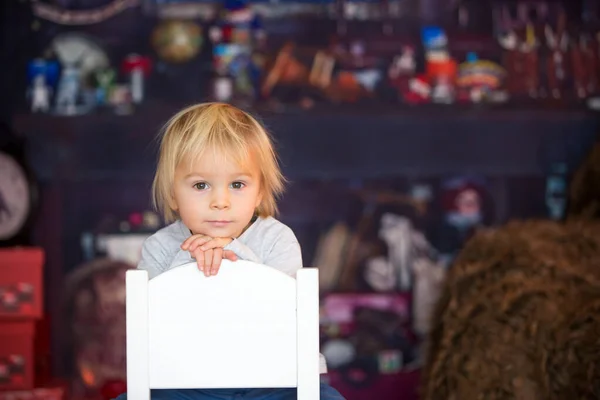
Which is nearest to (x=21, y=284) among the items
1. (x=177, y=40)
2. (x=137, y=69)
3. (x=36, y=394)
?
(x=36, y=394)

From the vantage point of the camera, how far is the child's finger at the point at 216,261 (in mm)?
1670

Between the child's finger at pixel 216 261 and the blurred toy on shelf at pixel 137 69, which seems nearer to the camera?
the child's finger at pixel 216 261

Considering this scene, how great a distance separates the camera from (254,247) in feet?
6.42

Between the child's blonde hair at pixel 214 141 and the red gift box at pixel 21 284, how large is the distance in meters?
1.72

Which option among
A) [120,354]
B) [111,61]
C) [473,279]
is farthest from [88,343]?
[473,279]

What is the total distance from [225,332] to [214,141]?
0.38m

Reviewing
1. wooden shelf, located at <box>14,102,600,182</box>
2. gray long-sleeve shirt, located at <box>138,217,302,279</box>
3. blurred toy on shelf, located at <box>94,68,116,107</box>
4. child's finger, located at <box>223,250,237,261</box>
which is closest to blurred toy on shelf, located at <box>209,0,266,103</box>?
wooden shelf, located at <box>14,102,600,182</box>

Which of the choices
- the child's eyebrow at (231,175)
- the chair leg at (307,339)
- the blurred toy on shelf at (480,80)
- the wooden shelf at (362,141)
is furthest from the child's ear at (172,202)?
the blurred toy on shelf at (480,80)

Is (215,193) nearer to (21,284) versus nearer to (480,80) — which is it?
(21,284)

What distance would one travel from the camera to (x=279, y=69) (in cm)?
394

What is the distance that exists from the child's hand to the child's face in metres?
0.04

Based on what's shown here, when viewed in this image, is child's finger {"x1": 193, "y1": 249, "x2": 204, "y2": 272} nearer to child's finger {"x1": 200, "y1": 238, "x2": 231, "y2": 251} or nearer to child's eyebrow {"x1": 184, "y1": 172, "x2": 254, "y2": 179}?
child's finger {"x1": 200, "y1": 238, "x2": 231, "y2": 251}

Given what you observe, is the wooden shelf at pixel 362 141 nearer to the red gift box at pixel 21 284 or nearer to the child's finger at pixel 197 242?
the red gift box at pixel 21 284

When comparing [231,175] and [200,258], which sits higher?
[231,175]
